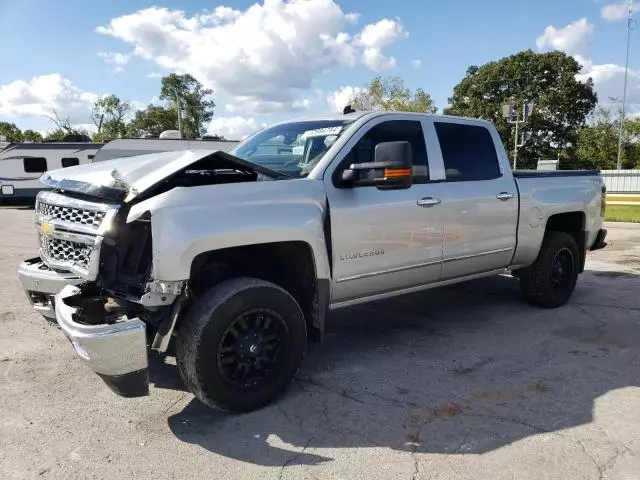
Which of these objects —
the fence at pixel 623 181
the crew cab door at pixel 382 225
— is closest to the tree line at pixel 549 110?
the fence at pixel 623 181

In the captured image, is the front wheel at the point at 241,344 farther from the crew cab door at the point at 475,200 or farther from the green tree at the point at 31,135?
the green tree at the point at 31,135

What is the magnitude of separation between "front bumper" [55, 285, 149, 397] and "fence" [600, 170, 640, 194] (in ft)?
99.1

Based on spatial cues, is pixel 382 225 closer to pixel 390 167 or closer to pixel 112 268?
pixel 390 167

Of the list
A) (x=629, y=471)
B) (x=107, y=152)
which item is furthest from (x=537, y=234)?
(x=107, y=152)

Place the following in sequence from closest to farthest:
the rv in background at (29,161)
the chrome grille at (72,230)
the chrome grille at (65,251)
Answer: the chrome grille at (72,230) < the chrome grille at (65,251) < the rv in background at (29,161)

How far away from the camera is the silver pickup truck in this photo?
311 centimetres

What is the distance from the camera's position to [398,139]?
4.53m

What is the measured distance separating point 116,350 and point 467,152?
3.54 m

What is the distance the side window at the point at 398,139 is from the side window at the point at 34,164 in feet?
71.5

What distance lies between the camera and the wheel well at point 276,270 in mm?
3623

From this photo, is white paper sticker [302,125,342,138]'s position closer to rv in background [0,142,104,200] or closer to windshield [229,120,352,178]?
windshield [229,120,352,178]

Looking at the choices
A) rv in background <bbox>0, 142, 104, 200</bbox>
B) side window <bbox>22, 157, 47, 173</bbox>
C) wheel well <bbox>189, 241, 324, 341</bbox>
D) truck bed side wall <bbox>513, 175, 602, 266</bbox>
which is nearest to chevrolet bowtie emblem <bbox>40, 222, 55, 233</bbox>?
wheel well <bbox>189, 241, 324, 341</bbox>

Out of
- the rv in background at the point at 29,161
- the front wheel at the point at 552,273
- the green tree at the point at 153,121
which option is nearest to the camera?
the front wheel at the point at 552,273

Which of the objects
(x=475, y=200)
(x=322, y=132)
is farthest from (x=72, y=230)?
(x=475, y=200)
